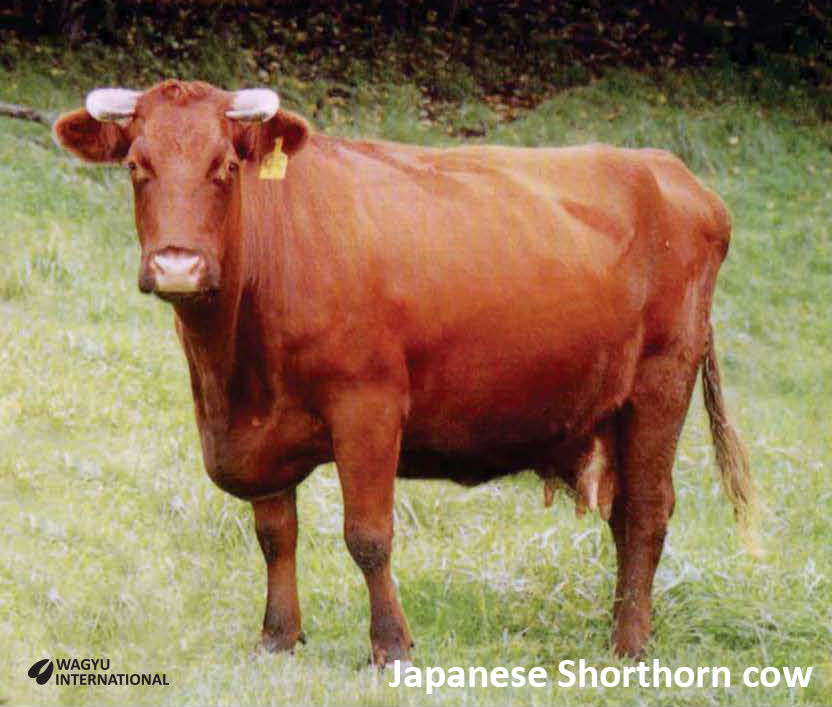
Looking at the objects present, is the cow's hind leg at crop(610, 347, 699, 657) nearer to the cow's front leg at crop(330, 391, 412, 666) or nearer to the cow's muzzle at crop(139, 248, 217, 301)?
the cow's front leg at crop(330, 391, 412, 666)

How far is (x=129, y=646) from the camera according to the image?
7324mm

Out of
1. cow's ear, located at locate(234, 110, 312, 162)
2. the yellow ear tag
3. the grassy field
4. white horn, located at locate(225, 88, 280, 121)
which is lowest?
the grassy field

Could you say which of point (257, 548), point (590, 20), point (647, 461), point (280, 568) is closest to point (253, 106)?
point (280, 568)

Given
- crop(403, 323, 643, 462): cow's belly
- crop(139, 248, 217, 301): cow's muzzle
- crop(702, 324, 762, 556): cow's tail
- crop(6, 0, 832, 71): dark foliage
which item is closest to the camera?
crop(139, 248, 217, 301): cow's muzzle

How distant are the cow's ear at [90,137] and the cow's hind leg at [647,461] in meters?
2.47

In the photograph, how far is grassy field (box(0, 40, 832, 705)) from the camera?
23.1 ft

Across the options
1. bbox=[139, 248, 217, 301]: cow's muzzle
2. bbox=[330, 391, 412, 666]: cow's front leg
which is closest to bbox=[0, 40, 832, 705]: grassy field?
bbox=[330, 391, 412, 666]: cow's front leg

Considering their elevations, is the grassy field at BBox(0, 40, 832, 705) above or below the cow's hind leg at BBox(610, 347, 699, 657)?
below

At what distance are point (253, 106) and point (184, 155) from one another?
0.33 metres

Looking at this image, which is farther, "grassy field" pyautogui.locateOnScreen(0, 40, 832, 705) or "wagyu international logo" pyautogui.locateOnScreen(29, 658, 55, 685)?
"grassy field" pyautogui.locateOnScreen(0, 40, 832, 705)

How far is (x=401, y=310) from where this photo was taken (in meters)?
6.69

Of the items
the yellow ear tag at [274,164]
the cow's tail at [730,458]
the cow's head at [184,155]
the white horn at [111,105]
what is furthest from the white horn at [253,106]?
the cow's tail at [730,458]

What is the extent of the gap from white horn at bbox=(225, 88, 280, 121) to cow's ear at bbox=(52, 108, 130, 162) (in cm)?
43

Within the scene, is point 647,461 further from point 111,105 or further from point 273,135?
point 111,105
